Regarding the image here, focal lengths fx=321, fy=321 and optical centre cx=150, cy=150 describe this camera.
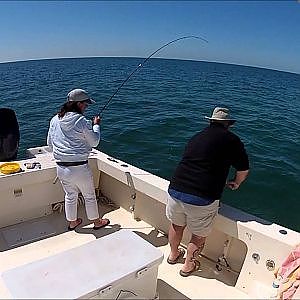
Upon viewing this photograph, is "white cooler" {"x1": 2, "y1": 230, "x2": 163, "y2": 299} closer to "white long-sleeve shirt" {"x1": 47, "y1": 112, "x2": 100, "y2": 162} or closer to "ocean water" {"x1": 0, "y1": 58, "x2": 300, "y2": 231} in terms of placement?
"white long-sleeve shirt" {"x1": 47, "y1": 112, "x2": 100, "y2": 162}

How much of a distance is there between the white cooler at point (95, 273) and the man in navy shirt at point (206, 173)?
1.40 ft

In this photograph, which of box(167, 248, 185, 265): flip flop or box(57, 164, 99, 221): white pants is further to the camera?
box(57, 164, 99, 221): white pants

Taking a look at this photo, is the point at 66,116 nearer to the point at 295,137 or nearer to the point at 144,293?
the point at 144,293

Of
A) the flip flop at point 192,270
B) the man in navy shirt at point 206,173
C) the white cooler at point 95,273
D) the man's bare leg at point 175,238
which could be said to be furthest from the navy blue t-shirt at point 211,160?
the flip flop at point 192,270

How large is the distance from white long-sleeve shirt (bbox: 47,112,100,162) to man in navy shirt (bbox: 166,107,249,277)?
29.3 inches

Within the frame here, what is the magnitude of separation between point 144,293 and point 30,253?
1.15 metres

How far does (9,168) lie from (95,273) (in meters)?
1.52

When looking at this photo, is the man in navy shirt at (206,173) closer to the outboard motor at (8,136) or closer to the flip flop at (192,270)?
the flip flop at (192,270)

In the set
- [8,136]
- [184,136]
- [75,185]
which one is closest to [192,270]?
[75,185]

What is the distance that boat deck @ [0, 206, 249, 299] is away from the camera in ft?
7.24

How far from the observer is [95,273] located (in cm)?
165

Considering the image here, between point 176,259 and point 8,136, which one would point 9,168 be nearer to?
point 8,136

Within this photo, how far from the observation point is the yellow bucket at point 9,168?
2719 millimetres

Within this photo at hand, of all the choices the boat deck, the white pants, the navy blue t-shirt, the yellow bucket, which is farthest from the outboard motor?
the navy blue t-shirt
